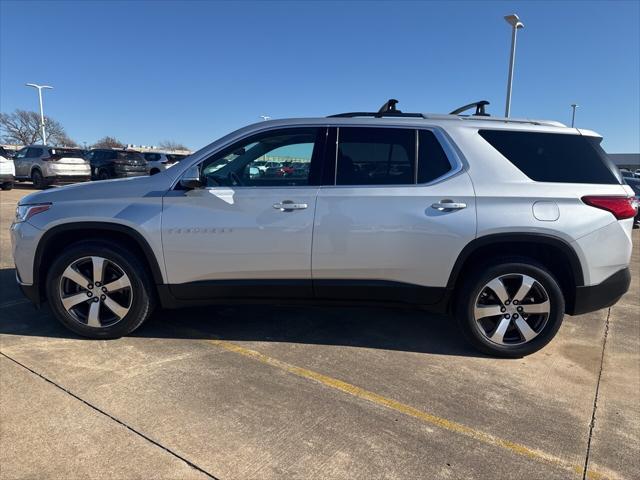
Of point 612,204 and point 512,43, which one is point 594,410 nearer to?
point 612,204

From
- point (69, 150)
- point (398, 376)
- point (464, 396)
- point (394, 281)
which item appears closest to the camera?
point (464, 396)

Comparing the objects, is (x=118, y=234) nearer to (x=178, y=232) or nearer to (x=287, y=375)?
(x=178, y=232)

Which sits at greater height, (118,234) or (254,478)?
(118,234)

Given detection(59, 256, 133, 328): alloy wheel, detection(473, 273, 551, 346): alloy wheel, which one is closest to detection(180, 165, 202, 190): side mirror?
detection(59, 256, 133, 328): alloy wheel

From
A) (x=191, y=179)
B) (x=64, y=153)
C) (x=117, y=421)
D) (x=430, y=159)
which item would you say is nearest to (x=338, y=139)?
(x=430, y=159)

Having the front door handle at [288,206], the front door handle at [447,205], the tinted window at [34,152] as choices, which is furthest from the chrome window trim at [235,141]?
the tinted window at [34,152]

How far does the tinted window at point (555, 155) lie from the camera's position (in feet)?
11.6

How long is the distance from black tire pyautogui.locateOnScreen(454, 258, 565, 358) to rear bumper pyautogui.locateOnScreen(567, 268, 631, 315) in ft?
0.48

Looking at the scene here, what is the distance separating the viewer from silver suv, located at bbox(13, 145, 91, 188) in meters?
18.3

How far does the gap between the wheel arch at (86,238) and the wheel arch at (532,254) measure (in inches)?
93.5

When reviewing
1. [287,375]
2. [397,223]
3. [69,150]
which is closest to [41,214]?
[287,375]

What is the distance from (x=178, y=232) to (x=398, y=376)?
1.98 meters

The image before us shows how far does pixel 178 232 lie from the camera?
3.59 m

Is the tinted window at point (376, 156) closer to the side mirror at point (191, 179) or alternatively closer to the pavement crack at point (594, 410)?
the side mirror at point (191, 179)
